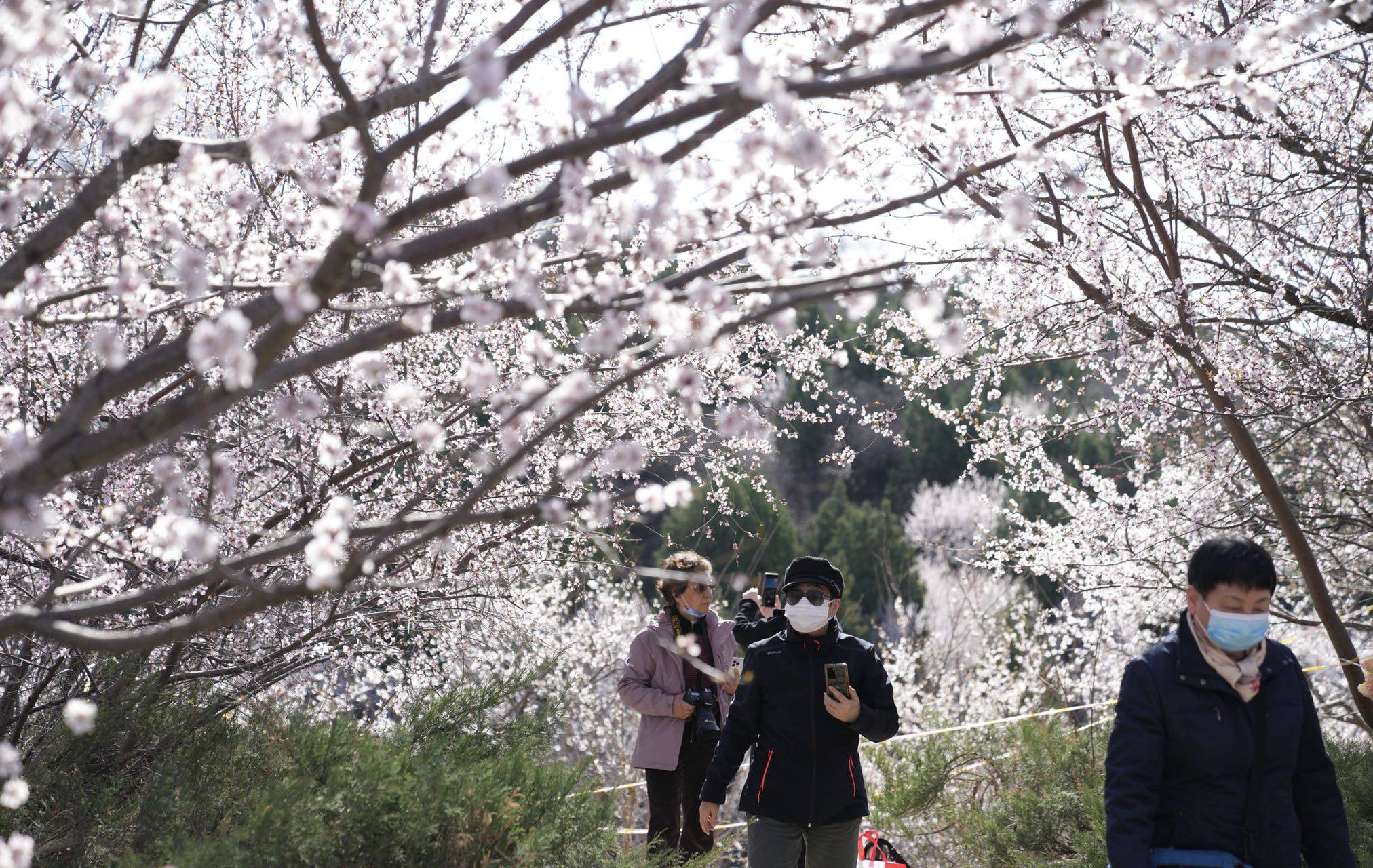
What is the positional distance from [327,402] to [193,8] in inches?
86.1

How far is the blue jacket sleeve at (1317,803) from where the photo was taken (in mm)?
2803

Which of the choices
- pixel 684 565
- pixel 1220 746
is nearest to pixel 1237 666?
pixel 1220 746

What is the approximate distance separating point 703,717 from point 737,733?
1051 mm

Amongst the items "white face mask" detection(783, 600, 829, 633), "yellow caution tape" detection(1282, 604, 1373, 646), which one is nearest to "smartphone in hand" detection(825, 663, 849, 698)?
"white face mask" detection(783, 600, 829, 633)

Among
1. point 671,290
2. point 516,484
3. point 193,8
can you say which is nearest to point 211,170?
point 193,8

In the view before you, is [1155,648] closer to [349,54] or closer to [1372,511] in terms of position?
[349,54]

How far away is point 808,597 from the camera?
420 cm

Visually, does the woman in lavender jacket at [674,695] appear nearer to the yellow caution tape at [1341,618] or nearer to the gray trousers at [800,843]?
the gray trousers at [800,843]

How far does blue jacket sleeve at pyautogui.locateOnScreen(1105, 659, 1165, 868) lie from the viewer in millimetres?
2695

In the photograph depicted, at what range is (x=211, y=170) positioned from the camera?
2.84 meters

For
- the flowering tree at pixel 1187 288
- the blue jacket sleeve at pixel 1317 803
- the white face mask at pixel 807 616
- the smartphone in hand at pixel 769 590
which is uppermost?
the flowering tree at pixel 1187 288

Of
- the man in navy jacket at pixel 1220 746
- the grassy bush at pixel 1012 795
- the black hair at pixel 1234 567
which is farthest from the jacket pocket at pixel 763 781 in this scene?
the black hair at pixel 1234 567

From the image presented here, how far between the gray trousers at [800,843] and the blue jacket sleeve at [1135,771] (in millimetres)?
1467

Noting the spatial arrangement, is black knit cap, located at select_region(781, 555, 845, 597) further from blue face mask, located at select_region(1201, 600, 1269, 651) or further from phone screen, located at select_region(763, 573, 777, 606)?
blue face mask, located at select_region(1201, 600, 1269, 651)
